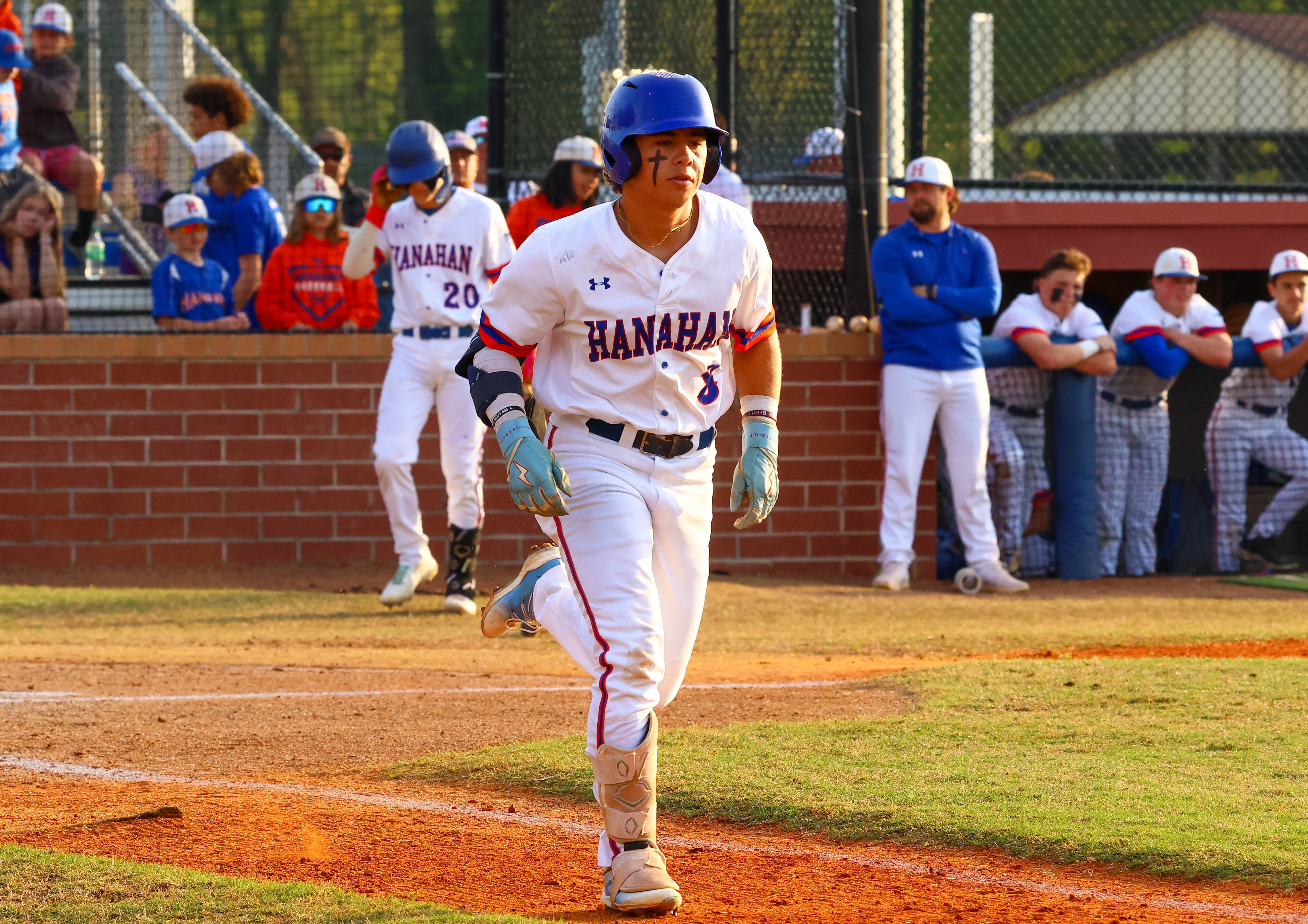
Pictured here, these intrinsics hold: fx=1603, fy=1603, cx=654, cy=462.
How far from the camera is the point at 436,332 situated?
27.3ft

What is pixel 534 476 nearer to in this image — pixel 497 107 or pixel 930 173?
pixel 930 173

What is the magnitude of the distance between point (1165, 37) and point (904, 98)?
3428mm

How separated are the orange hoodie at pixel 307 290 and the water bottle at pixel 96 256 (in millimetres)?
2585

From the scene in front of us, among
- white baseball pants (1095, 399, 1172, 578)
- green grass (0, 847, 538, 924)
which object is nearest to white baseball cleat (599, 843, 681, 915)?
green grass (0, 847, 538, 924)

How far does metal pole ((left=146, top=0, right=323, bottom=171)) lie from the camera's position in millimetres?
12422

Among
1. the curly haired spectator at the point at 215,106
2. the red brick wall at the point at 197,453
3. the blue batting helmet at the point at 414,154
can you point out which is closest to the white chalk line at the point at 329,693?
the blue batting helmet at the point at 414,154

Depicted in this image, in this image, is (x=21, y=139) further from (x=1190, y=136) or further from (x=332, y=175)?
(x=1190, y=136)

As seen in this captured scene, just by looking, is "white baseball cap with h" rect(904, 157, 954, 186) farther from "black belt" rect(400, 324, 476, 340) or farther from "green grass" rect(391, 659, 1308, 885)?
"green grass" rect(391, 659, 1308, 885)

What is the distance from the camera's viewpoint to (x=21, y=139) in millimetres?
11453

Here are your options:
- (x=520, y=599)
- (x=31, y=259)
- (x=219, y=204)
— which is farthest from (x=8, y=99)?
(x=520, y=599)

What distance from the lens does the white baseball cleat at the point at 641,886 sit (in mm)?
3541

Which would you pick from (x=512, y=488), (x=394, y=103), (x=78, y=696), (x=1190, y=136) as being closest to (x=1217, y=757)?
(x=512, y=488)

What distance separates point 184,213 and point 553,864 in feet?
23.6

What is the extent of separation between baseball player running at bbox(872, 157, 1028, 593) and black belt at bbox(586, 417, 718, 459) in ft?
19.0
